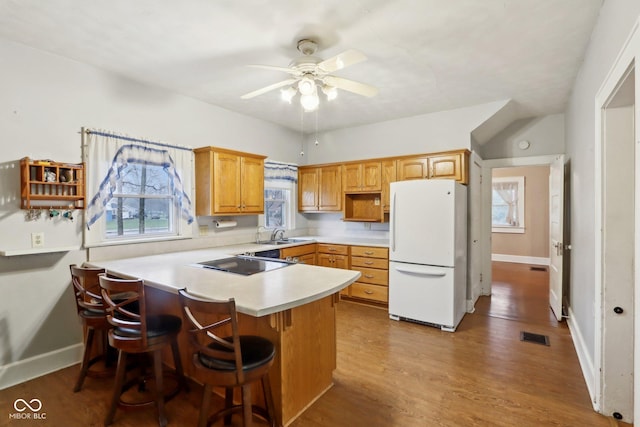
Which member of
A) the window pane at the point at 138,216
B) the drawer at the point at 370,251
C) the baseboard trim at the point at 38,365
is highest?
the window pane at the point at 138,216

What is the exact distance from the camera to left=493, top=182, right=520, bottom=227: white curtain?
749 cm

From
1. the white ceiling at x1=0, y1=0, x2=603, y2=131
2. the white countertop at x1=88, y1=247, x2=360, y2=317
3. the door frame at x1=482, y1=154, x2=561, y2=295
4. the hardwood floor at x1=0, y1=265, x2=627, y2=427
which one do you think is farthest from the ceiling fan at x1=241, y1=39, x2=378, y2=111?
the door frame at x1=482, y1=154, x2=561, y2=295

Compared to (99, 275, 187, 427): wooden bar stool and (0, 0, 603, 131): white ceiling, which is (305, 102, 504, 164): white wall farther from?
(99, 275, 187, 427): wooden bar stool

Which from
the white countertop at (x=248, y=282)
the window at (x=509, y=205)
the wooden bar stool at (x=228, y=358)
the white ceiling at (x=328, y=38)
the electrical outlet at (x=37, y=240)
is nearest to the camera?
the wooden bar stool at (x=228, y=358)

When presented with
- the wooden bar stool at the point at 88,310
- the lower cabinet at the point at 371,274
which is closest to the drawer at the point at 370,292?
the lower cabinet at the point at 371,274

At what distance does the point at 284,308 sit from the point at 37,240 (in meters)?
2.38

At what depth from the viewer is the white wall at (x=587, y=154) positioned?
179 centimetres

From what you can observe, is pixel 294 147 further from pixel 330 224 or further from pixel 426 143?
pixel 426 143

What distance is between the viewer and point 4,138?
242 centimetres

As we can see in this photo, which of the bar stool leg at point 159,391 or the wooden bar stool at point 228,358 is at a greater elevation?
the wooden bar stool at point 228,358

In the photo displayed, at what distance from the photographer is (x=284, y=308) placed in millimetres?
1631

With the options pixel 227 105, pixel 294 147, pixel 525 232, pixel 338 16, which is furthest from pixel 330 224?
pixel 525 232

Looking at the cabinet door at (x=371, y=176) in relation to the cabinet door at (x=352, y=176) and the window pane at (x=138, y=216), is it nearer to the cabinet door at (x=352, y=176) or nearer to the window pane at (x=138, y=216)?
the cabinet door at (x=352, y=176)

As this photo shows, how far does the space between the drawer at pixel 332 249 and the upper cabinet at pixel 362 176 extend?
90cm
